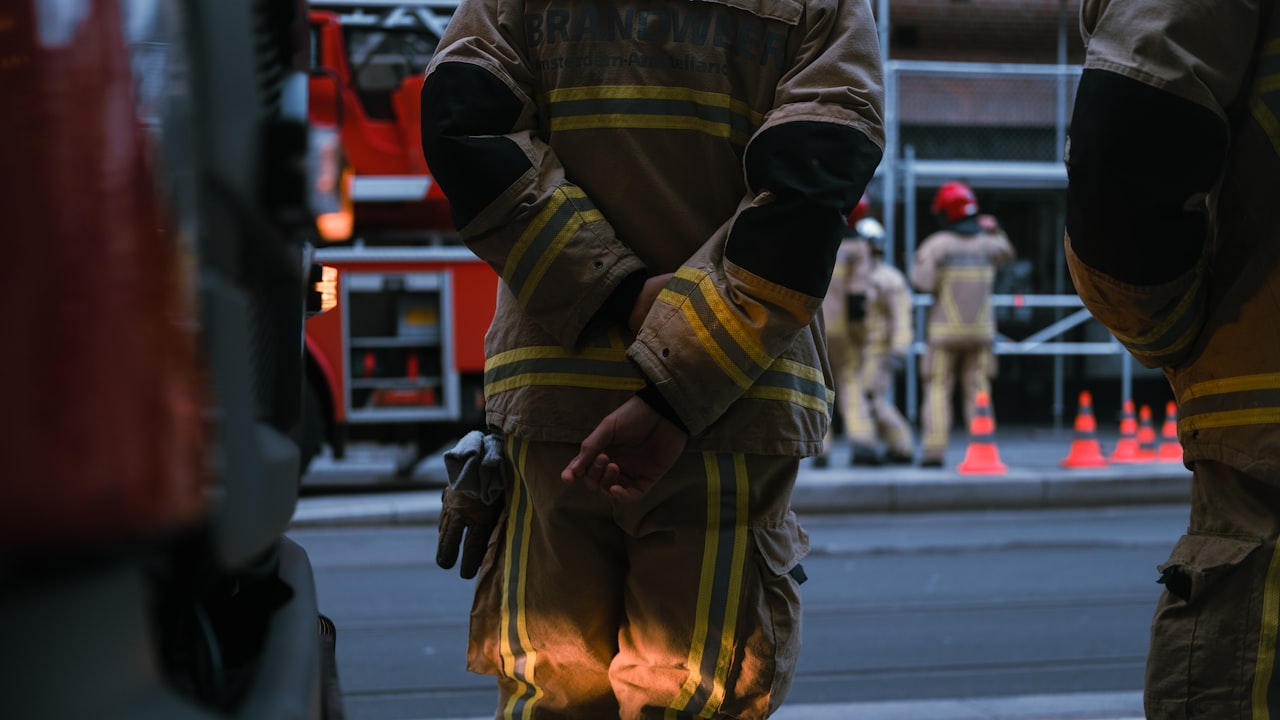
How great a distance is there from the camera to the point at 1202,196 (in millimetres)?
2014

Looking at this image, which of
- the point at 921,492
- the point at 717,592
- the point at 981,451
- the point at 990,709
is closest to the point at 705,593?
the point at 717,592

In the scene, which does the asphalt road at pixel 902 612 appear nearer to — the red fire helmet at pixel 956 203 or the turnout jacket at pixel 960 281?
the turnout jacket at pixel 960 281

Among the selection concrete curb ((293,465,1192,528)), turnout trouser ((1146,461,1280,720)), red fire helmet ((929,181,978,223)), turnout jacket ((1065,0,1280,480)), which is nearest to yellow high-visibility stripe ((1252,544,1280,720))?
turnout trouser ((1146,461,1280,720))

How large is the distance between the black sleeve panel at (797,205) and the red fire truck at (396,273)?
7415 millimetres

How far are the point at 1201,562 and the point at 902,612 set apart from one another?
368 cm

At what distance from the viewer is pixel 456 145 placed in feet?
6.63

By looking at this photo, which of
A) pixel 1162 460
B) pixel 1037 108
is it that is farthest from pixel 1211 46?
pixel 1037 108

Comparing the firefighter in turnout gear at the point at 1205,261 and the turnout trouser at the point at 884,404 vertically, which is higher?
the firefighter in turnout gear at the point at 1205,261

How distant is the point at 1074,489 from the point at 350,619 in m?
5.67

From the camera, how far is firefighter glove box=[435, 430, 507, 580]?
2186 mm

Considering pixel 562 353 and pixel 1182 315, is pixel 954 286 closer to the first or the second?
pixel 1182 315

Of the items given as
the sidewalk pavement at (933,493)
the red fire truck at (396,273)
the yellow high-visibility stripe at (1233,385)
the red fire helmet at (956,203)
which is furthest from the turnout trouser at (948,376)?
the yellow high-visibility stripe at (1233,385)

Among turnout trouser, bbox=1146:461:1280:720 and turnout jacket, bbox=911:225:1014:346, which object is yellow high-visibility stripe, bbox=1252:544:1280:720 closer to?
turnout trouser, bbox=1146:461:1280:720

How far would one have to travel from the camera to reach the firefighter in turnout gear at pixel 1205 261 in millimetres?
1954
